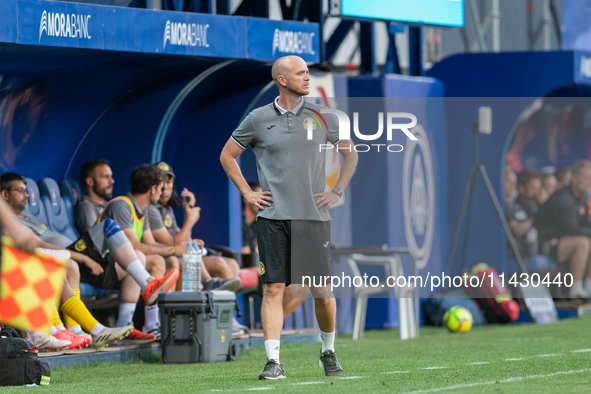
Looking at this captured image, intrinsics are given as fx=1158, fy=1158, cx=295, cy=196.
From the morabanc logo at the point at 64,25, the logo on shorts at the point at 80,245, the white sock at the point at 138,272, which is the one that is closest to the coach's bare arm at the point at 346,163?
the morabanc logo at the point at 64,25

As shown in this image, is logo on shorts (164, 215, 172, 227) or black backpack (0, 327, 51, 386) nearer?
black backpack (0, 327, 51, 386)

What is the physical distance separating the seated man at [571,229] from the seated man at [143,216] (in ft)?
21.1

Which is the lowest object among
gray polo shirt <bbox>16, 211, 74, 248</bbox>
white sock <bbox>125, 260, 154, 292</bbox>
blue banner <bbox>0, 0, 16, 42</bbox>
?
white sock <bbox>125, 260, 154, 292</bbox>

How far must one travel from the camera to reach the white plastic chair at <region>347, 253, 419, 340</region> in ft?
38.3

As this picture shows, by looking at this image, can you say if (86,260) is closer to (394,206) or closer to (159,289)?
(159,289)

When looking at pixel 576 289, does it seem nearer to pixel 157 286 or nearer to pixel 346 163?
pixel 157 286

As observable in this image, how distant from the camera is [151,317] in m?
9.80

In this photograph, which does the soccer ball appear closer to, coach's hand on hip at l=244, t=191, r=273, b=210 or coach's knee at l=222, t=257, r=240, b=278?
coach's knee at l=222, t=257, r=240, b=278

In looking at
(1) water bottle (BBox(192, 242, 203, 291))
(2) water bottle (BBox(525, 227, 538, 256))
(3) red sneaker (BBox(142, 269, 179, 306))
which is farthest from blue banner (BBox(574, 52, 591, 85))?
(3) red sneaker (BBox(142, 269, 179, 306))

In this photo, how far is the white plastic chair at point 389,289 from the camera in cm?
1168

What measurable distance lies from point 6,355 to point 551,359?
3.68 meters

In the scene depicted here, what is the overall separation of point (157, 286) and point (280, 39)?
2637 mm

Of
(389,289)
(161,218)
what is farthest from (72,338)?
(389,289)

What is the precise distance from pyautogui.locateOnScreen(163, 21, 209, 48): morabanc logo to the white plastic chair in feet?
11.5
